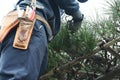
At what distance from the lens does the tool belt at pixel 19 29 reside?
1.01 metres

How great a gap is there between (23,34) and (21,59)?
8 centimetres

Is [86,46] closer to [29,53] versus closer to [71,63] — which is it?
[71,63]

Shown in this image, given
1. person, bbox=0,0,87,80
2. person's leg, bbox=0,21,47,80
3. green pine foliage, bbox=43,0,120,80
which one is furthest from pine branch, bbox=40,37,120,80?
person's leg, bbox=0,21,47,80

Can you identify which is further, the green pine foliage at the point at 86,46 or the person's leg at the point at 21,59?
the green pine foliage at the point at 86,46

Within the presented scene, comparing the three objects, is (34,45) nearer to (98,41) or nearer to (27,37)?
(27,37)

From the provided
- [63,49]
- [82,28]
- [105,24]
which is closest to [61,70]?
[63,49]

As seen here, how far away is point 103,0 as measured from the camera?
1540 mm

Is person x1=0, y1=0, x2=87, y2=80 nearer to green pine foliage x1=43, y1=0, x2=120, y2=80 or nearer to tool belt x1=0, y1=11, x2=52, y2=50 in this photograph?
tool belt x1=0, y1=11, x2=52, y2=50

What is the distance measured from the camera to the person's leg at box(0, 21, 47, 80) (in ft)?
3.26

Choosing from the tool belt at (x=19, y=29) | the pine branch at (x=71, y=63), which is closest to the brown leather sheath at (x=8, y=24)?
the tool belt at (x=19, y=29)

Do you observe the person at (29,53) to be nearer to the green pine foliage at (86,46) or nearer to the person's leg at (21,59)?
the person's leg at (21,59)

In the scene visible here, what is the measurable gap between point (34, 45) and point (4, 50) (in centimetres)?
10

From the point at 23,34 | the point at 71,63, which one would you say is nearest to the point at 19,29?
the point at 23,34

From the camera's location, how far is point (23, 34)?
1020mm
